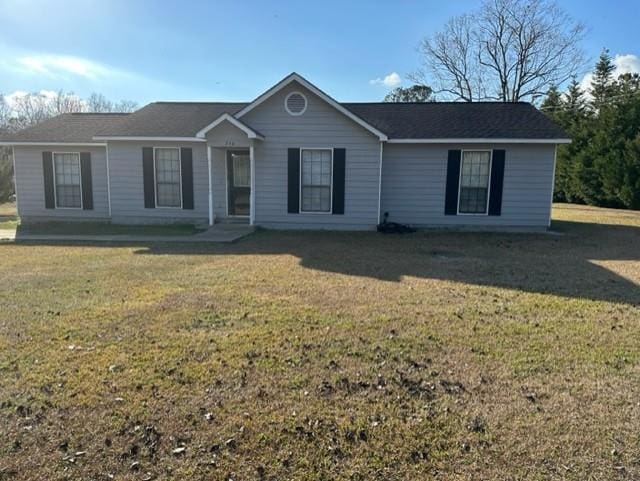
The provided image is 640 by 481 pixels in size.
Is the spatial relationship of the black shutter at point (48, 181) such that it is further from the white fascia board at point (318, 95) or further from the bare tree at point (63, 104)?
the bare tree at point (63, 104)

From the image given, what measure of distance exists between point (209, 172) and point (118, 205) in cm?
335

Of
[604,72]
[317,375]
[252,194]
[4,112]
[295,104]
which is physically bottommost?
[317,375]

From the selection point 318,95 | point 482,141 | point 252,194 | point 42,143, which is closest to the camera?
point 318,95

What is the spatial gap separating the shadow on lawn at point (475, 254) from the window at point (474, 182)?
96 cm

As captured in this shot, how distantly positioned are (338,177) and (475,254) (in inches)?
187

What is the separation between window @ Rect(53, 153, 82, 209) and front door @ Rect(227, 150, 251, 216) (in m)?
4.91

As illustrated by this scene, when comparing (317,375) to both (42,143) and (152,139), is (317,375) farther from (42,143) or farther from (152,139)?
(42,143)

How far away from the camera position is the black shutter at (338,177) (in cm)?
1266

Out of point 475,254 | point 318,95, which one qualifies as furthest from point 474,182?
point 318,95

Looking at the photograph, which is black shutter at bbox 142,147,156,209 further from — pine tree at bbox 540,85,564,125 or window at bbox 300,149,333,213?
pine tree at bbox 540,85,564,125

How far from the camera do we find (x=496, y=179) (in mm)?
12836

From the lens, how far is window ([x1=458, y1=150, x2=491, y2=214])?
13.0 m

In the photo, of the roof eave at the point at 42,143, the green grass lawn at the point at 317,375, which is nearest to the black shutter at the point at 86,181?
the roof eave at the point at 42,143

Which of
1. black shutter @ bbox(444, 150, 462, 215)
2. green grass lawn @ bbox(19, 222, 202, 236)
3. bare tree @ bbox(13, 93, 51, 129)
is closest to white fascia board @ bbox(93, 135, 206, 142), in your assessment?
green grass lawn @ bbox(19, 222, 202, 236)
